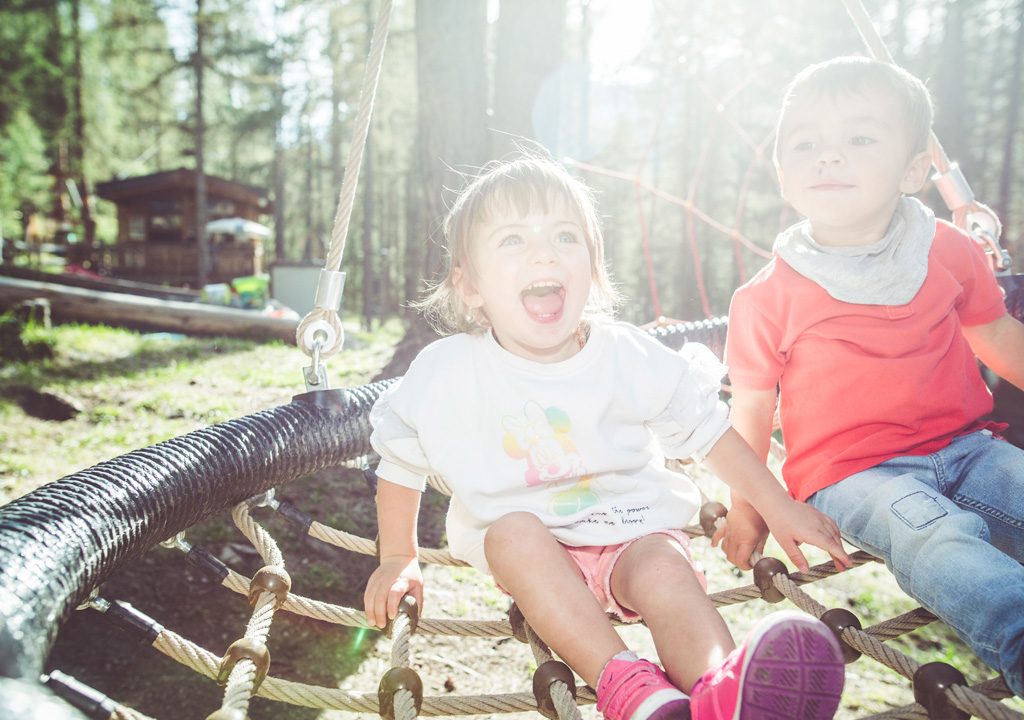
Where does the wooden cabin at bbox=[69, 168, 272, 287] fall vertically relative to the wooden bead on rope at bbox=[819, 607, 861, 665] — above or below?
above

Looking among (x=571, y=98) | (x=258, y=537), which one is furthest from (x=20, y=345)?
(x=571, y=98)

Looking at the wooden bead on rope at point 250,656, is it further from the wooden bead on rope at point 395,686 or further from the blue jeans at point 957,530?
the blue jeans at point 957,530

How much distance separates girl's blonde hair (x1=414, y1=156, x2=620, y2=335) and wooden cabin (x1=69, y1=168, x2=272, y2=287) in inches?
653

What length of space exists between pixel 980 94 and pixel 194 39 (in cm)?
1710

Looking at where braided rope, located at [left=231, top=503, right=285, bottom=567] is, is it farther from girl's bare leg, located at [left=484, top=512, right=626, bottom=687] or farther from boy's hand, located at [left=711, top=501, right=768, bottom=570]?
boy's hand, located at [left=711, top=501, right=768, bottom=570]

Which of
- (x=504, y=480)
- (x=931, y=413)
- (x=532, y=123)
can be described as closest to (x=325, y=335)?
(x=504, y=480)

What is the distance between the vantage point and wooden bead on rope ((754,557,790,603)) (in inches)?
52.6

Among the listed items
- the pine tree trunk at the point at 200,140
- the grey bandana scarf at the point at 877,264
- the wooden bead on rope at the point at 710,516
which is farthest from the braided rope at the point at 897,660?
the pine tree trunk at the point at 200,140

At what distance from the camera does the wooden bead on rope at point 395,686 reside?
39.1 inches

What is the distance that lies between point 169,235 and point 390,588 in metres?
18.6

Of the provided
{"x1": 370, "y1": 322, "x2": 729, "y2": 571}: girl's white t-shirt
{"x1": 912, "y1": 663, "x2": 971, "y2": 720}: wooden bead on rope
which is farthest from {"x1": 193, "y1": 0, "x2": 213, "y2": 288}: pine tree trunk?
{"x1": 912, "y1": 663, "x2": 971, "y2": 720}: wooden bead on rope

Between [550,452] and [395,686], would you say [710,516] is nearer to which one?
[550,452]

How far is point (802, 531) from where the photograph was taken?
3.95ft

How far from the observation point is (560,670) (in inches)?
39.7
